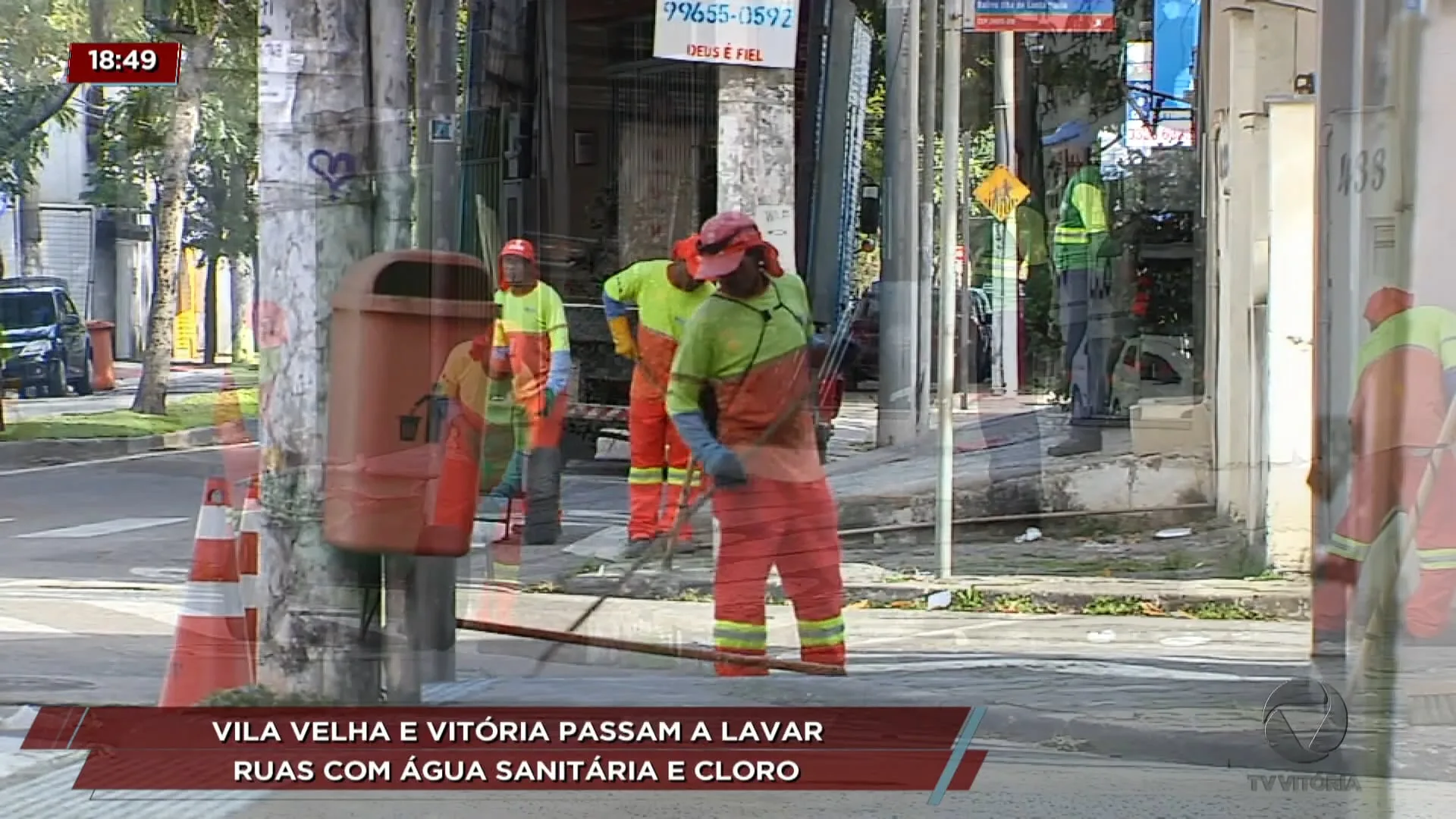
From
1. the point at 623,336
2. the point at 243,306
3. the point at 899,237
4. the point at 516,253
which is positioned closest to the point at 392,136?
the point at 243,306

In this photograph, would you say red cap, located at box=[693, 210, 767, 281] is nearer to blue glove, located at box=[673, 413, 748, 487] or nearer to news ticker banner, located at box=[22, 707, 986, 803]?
blue glove, located at box=[673, 413, 748, 487]

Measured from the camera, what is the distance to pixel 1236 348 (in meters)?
6.43

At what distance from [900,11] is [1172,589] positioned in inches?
106

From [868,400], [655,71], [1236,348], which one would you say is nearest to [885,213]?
[868,400]

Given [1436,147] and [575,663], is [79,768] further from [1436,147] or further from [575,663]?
[1436,147]

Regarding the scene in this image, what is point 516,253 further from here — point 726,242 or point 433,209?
point 726,242

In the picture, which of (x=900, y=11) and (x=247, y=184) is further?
(x=900, y=11)

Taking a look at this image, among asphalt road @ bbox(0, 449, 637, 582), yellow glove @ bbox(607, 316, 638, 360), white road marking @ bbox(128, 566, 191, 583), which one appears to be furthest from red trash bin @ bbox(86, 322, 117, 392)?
yellow glove @ bbox(607, 316, 638, 360)

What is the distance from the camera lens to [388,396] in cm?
431

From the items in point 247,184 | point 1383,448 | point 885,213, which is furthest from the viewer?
point 885,213

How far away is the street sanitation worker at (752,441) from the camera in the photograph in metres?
4.77

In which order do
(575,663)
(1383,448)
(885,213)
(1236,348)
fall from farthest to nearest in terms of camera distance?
(1236,348) → (885,213) → (575,663) → (1383,448)

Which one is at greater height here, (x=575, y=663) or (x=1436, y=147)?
(x=1436, y=147)

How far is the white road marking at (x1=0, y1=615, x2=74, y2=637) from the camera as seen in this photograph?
583cm
